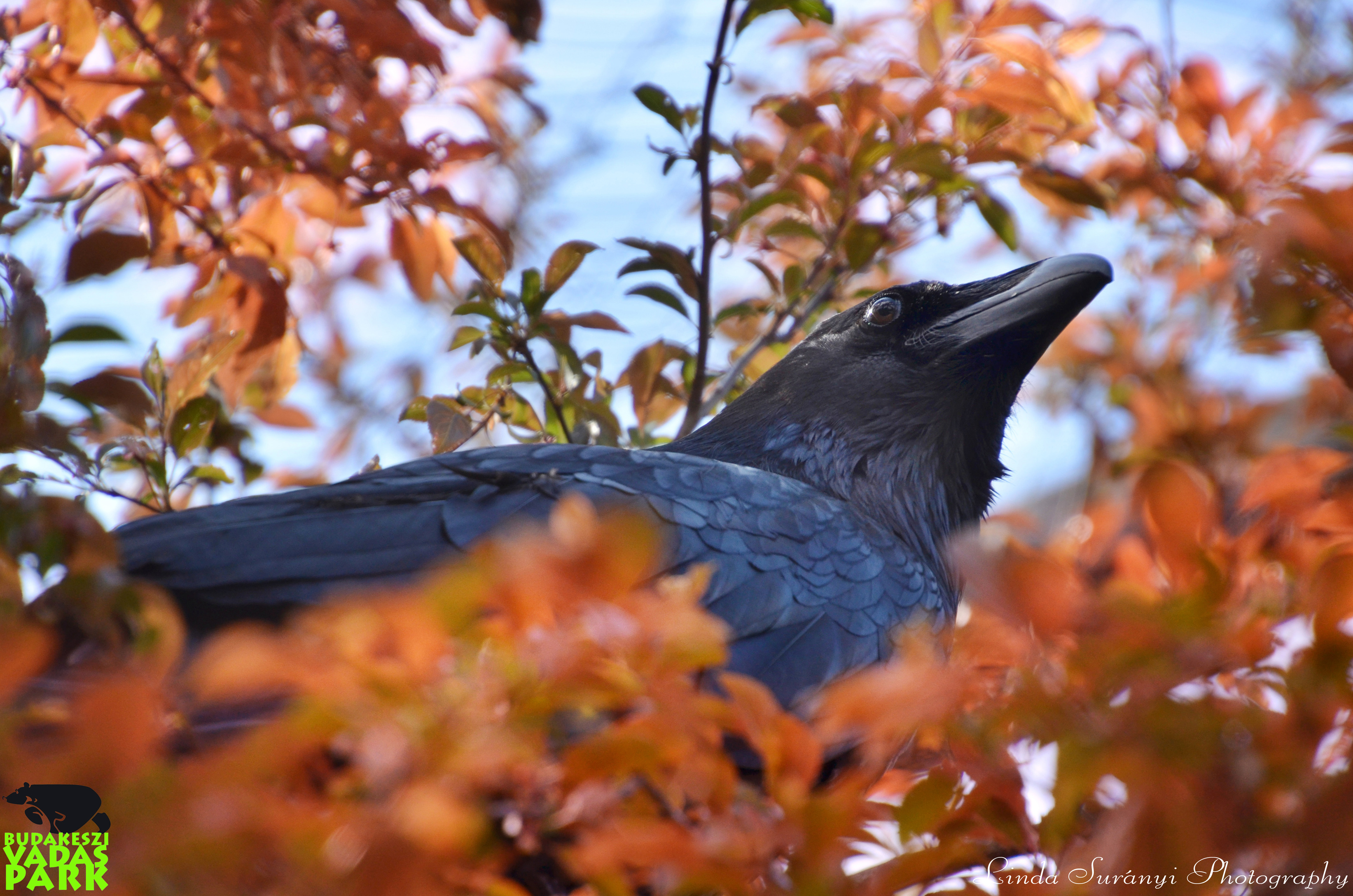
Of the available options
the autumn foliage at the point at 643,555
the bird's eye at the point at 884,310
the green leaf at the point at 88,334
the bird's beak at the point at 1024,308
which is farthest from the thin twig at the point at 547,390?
the bird's beak at the point at 1024,308

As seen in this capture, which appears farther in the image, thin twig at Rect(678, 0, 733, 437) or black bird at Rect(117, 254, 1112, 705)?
thin twig at Rect(678, 0, 733, 437)

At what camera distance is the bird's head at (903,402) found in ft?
13.9

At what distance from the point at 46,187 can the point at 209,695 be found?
137 inches

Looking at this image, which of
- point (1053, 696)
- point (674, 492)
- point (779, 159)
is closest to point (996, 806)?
point (1053, 696)

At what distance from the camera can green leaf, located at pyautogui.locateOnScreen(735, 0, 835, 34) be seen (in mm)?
3293

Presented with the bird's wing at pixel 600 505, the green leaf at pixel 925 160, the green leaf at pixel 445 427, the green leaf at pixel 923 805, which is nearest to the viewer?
the green leaf at pixel 923 805

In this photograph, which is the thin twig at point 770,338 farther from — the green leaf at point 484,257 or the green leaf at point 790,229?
the green leaf at point 484,257

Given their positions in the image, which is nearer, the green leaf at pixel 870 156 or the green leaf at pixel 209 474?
the green leaf at pixel 209 474

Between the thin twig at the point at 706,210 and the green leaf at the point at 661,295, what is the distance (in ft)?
0.28

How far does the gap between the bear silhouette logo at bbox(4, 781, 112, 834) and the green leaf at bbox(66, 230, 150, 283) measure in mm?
2238

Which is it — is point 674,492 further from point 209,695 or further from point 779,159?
point 209,695

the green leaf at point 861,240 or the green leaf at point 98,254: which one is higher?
the green leaf at point 98,254

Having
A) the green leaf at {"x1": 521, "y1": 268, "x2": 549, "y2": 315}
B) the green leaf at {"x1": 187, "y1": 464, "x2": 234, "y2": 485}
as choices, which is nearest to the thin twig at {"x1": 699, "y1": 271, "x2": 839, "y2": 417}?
the green leaf at {"x1": 521, "y1": 268, "x2": 549, "y2": 315}

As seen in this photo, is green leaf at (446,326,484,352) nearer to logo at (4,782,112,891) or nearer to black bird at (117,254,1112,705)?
black bird at (117,254,1112,705)
